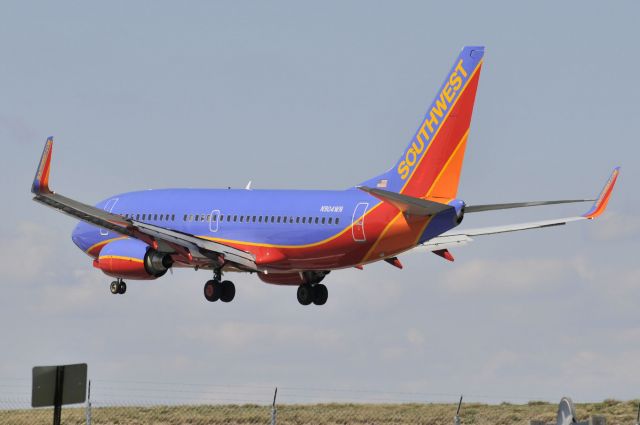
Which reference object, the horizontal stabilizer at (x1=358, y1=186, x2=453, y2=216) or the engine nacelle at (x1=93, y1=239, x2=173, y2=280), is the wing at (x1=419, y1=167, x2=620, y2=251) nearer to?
the horizontal stabilizer at (x1=358, y1=186, x2=453, y2=216)

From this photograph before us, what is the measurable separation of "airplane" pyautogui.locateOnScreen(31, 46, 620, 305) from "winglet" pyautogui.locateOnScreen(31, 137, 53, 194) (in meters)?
0.04

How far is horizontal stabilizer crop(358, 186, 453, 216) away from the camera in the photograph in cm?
5328

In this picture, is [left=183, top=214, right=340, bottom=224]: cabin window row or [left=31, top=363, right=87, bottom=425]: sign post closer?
[left=31, top=363, right=87, bottom=425]: sign post

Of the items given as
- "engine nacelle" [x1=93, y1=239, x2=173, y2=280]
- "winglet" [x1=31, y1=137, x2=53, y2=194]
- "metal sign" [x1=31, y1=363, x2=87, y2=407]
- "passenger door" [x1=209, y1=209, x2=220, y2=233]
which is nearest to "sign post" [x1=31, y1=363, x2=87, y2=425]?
"metal sign" [x1=31, y1=363, x2=87, y2=407]

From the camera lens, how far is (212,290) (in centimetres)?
6375

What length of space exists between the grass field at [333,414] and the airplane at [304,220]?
663 cm

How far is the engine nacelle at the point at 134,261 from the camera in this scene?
6216 centimetres

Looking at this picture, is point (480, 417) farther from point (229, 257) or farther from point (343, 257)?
point (229, 257)

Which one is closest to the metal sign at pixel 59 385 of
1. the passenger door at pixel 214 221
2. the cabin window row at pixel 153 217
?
the passenger door at pixel 214 221

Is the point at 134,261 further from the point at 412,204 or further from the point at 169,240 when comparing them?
the point at 412,204

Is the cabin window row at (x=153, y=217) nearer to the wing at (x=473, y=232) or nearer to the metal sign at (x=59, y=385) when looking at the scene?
the wing at (x=473, y=232)

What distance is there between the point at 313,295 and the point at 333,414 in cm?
1056

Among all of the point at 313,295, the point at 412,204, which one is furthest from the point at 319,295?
the point at 412,204

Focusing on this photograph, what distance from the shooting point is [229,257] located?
61.8 metres
